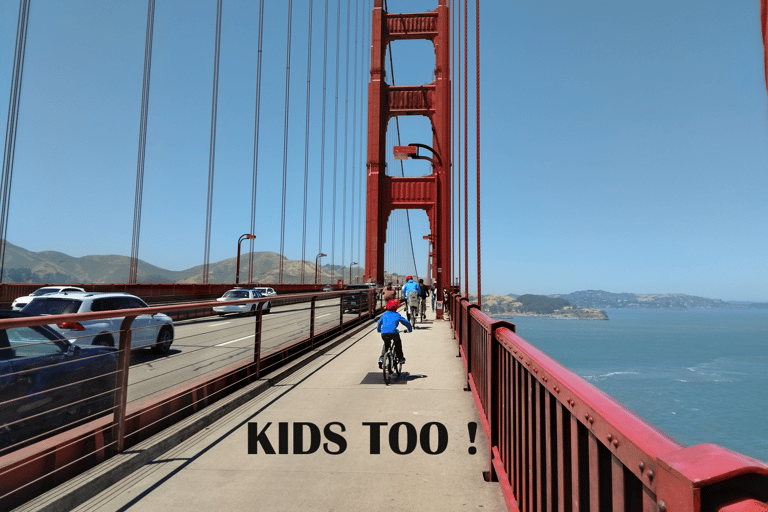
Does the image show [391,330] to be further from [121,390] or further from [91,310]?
[91,310]

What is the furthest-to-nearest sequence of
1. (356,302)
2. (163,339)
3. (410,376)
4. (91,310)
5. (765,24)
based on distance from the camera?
(356,302), (163,339), (91,310), (410,376), (765,24)

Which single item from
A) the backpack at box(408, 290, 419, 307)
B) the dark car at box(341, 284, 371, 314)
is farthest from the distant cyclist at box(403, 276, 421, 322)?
the dark car at box(341, 284, 371, 314)

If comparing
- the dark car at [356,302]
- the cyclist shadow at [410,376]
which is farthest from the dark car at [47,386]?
the dark car at [356,302]

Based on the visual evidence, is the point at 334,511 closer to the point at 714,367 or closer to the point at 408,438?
the point at 408,438

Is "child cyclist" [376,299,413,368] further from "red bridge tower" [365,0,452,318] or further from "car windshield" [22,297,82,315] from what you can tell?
"red bridge tower" [365,0,452,318]

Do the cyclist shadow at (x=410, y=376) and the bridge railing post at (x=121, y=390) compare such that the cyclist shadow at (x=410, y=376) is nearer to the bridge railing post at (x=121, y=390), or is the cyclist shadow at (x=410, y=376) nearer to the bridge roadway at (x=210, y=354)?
the bridge roadway at (x=210, y=354)

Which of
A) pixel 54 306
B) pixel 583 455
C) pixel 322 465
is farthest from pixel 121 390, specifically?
pixel 54 306

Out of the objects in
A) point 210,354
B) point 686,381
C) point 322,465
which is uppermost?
point 210,354
